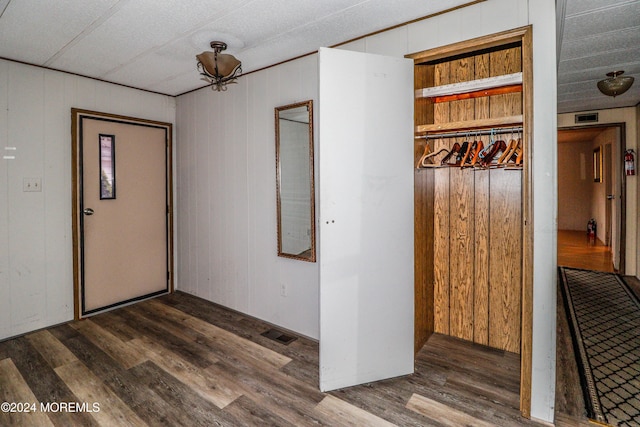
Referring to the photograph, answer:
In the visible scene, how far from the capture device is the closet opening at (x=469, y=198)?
241 centimetres

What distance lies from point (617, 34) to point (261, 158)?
3.07 metres

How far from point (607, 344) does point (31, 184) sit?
529 centimetres

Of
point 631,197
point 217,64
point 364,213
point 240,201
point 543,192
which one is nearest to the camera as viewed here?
point 543,192

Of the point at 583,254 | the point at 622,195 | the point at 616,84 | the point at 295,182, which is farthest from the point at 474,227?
the point at 583,254

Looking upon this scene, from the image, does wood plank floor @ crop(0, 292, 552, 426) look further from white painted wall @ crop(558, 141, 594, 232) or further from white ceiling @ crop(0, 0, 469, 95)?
white painted wall @ crop(558, 141, 594, 232)

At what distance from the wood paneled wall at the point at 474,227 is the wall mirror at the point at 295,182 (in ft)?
3.11

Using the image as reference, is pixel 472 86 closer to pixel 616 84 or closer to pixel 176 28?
pixel 616 84

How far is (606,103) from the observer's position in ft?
15.4

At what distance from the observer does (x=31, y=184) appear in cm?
308

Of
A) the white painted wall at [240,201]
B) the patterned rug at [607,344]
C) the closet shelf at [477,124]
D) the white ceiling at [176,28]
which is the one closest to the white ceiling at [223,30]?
the white ceiling at [176,28]

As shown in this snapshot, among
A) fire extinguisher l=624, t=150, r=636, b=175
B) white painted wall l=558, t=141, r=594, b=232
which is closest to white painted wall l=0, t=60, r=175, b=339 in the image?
fire extinguisher l=624, t=150, r=636, b=175

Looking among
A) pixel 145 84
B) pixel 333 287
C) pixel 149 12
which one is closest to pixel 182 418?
pixel 333 287

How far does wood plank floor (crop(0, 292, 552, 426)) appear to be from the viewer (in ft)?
6.36

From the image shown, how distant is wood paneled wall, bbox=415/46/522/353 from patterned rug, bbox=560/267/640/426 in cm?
53
